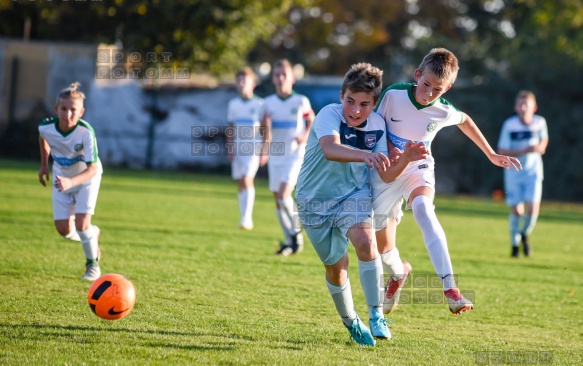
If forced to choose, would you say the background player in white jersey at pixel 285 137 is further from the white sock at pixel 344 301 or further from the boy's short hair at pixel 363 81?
the boy's short hair at pixel 363 81

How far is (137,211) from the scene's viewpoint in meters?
12.9

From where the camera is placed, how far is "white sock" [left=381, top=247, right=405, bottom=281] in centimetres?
604

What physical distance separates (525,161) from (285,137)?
338 centimetres

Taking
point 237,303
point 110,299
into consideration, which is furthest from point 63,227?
point 110,299

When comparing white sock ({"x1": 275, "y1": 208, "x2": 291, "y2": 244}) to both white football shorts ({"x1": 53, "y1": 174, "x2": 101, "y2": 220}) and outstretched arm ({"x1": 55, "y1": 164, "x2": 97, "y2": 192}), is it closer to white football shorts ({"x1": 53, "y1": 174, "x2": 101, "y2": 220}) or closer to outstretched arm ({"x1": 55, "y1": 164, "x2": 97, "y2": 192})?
white football shorts ({"x1": 53, "y1": 174, "x2": 101, "y2": 220})

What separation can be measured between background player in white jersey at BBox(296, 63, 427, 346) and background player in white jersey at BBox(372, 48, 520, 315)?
43 cm

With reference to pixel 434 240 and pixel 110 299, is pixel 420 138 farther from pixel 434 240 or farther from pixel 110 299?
pixel 110 299

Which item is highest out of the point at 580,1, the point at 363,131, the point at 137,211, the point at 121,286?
the point at 580,1

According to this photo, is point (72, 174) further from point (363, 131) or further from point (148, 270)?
point (363, 131)

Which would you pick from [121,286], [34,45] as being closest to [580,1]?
[34,45]

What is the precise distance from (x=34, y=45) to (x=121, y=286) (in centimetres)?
2044

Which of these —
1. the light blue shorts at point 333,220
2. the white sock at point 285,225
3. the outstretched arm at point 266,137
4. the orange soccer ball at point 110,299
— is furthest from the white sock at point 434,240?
the outstretched arm at point 266,137

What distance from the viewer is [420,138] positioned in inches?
231

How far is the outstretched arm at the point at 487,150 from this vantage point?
5.77m
